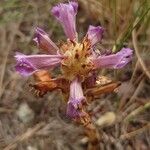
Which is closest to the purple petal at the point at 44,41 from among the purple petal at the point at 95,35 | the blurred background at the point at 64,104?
the purple petal at the point at 95,35

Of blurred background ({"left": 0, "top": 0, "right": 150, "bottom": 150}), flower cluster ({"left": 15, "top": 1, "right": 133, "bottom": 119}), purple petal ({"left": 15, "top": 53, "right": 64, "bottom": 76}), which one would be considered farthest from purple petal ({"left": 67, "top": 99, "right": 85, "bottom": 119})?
blurred background ({"left": 0, "top": 0, "right": 150, "bottom": 150})

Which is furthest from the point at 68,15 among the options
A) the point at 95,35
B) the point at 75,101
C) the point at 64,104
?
the point at 64,104

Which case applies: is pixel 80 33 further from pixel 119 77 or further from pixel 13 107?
pixel 13 107

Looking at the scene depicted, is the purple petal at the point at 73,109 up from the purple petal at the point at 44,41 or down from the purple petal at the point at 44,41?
down

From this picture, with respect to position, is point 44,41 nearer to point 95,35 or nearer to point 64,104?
point 95,35

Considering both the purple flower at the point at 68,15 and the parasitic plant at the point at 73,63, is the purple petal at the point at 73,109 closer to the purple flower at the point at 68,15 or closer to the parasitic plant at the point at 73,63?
the parasitic plant at the point at 73,63

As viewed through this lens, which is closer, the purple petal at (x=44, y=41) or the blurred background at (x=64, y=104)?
the purple petal at (x=44, y=41)

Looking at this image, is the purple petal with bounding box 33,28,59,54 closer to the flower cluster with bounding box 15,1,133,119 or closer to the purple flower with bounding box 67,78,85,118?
the flower cluster with bounding box 15,1,133,119
